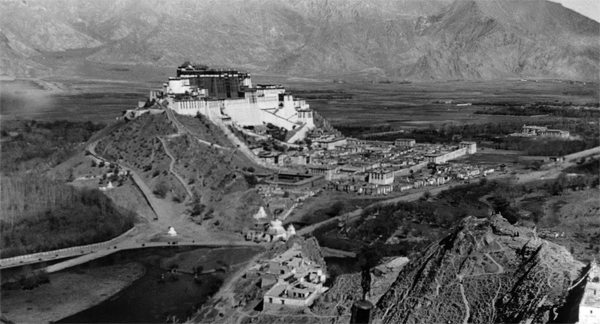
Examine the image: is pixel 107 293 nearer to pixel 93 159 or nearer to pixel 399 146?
pixel 93 159

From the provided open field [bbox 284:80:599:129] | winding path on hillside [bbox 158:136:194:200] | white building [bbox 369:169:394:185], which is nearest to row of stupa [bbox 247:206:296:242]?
winding path on hillside [bbox 158:136:194:200]

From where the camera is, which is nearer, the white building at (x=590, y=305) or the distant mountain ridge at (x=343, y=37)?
the white building at (x=590, y=305)

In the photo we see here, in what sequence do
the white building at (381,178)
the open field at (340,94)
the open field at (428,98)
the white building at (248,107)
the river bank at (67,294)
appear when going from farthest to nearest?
1. the open field at (428,98)
2. the open field at (340,94)
3. the white building at (248,107)
4. the white building at (381,178)
5. the river bank at (67,294)

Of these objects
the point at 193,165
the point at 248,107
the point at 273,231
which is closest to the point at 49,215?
the point at 273,231

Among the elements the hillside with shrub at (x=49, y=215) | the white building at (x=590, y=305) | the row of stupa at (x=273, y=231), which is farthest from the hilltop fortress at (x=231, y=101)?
the white building at (x=590, y=305)

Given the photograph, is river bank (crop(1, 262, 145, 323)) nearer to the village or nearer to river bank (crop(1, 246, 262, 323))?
river bank (crop(1, 246, 262, 323))

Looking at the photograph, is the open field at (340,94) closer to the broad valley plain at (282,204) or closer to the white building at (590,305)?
the broad valley plain at (282,204)

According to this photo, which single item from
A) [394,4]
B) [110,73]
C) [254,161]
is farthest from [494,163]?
[394,4]
